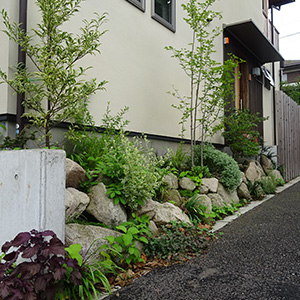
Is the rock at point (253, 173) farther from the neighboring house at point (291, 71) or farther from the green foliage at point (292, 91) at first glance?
the neighboring house at point (291, 71)

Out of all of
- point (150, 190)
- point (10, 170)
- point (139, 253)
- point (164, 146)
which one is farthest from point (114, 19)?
point (139, 253)

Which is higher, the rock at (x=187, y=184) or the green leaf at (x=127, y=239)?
the rock at (x=187, y=184)

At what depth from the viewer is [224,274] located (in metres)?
2.39

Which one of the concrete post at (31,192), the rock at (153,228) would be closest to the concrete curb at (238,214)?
the rock at (153,228)

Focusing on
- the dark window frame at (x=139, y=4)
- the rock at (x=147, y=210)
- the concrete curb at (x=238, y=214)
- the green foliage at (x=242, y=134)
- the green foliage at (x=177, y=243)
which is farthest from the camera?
the green foliage at (x=242, y=134)

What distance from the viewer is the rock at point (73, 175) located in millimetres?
2912

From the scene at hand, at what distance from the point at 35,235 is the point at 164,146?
11.3ft

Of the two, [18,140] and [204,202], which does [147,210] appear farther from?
[18,140]

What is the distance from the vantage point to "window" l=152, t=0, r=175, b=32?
5164 millimetres

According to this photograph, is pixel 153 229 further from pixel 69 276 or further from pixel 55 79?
pixel 55 79

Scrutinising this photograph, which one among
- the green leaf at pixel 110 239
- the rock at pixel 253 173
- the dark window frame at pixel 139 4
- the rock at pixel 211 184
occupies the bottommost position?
the green leaf at pixel 110 239

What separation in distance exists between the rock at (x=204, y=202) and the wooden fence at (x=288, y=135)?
508 cm

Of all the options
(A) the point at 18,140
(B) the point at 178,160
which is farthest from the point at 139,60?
(A) the point at 18,140

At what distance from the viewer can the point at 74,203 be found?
103 inches
